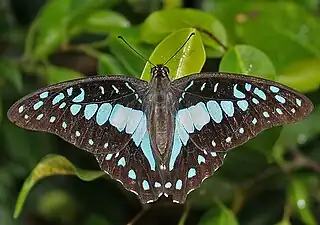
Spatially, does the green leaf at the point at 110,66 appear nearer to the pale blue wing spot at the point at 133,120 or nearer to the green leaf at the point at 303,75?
the pale blue wing spot at the point at 133,120

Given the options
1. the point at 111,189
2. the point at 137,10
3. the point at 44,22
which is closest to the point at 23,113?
the point at 44,22

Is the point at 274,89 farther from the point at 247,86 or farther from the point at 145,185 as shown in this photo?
the point at 145,185

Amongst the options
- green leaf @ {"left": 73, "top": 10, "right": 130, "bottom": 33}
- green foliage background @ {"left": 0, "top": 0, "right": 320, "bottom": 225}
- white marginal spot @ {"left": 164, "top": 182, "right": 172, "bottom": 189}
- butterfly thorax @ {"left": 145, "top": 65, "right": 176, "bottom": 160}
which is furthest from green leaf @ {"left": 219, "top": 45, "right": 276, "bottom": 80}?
green leaf @ {"left": 73, "top": 10, "right": 130, "bottom": 33}

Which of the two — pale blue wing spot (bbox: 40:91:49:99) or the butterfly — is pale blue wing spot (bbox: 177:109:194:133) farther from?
pale blue wing spot (bbox: 40:91:49:99)

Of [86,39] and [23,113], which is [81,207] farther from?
[23,113]

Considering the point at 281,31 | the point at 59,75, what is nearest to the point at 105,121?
the point at 59,75

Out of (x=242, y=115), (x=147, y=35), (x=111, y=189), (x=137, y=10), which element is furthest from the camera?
(x=111, y=189)

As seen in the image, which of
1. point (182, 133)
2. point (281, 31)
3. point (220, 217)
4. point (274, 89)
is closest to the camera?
point (274, 89)

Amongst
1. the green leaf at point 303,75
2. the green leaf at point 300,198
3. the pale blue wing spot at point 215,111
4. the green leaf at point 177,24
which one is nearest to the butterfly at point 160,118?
the pale blue wing spot at point 215,111
